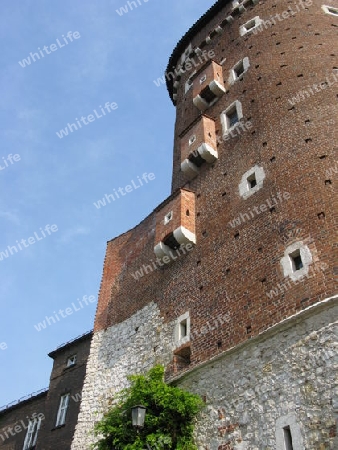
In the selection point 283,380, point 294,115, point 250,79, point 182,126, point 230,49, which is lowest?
point 283,380

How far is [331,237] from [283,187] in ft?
7.65

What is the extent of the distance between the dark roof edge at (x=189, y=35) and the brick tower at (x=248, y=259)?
267cm

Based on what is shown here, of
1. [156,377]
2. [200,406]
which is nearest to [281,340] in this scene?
[200,406]

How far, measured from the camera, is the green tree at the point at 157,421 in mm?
10266

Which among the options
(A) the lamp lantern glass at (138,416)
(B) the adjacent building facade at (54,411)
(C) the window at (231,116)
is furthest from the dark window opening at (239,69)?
(A) the lamp lantern glass at (138,416)

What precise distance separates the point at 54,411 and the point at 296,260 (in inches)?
520

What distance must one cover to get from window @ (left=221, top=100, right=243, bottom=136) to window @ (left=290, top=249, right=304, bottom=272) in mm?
6524

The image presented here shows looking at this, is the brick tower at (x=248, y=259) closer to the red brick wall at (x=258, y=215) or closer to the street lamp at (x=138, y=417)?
the red brick wall at (x=258, y=215)

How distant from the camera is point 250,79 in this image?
1719cm

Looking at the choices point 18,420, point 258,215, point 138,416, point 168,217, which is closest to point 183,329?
point 258,215

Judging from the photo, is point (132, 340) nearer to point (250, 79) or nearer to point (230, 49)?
point (250, 79)

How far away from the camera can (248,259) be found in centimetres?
1217

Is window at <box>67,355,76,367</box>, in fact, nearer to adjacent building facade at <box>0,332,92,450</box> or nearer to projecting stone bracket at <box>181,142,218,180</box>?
adjacent building facade at <box>0,332,92,450</box>

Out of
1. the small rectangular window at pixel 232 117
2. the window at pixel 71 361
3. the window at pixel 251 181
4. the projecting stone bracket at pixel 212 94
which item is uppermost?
the projecting stone bracket at pixel 212 94
